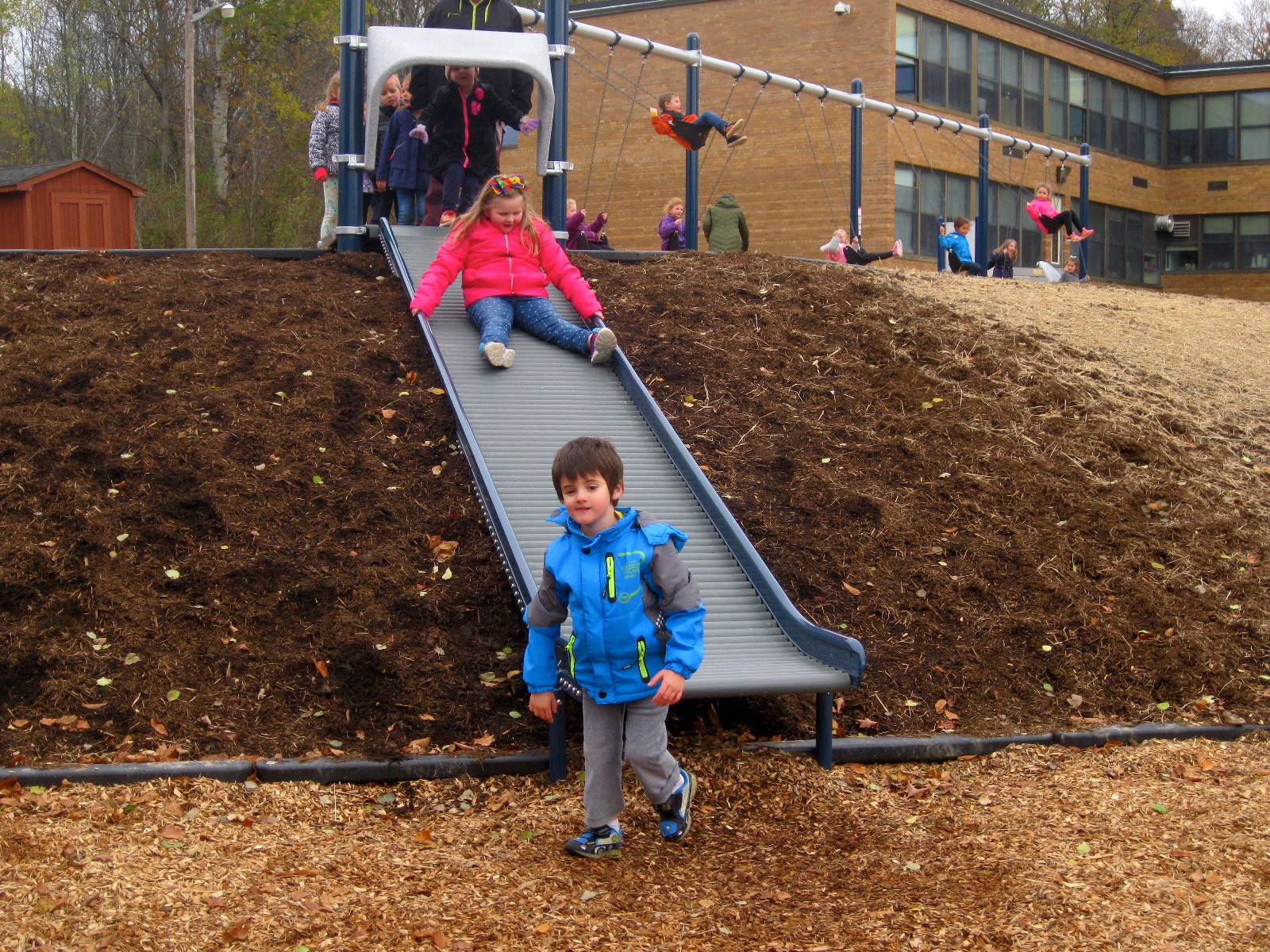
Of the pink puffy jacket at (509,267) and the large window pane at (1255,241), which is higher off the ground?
the large window pane at (1255,241)

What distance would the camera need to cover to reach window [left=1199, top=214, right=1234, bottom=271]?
3791cm

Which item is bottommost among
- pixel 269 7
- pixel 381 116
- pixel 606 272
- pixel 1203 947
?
pixel 1203 947

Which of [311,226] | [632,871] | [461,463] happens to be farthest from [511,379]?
[311,226]

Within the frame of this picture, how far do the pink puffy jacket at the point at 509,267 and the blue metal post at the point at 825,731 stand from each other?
396cm

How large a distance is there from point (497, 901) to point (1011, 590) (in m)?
3.62

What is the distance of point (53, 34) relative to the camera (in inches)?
1459

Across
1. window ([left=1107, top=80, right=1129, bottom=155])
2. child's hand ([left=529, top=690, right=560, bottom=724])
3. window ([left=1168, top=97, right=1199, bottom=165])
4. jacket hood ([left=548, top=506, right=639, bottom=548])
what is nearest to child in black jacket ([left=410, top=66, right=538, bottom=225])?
jacket hood ([left=548, top=506, right=639, bottom=548])

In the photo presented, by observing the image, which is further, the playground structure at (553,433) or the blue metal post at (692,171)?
the blue metal post at (692,171)

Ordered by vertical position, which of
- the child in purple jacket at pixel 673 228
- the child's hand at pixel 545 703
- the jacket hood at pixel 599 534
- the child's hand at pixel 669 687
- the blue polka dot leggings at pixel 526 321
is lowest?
the child's hand at pixel 545 703

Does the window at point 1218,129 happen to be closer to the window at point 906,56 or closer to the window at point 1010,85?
the window at point 1010,85

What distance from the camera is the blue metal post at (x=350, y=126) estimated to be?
10.3 m

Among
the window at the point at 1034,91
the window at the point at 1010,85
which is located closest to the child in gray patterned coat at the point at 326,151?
the window at the point at 1010,85

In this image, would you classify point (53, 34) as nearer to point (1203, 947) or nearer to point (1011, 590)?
point (1011, 590)

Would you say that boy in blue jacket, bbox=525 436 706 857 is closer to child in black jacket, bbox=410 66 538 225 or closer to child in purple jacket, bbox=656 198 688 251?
child in black jacket, bbox=410 66 538 225
